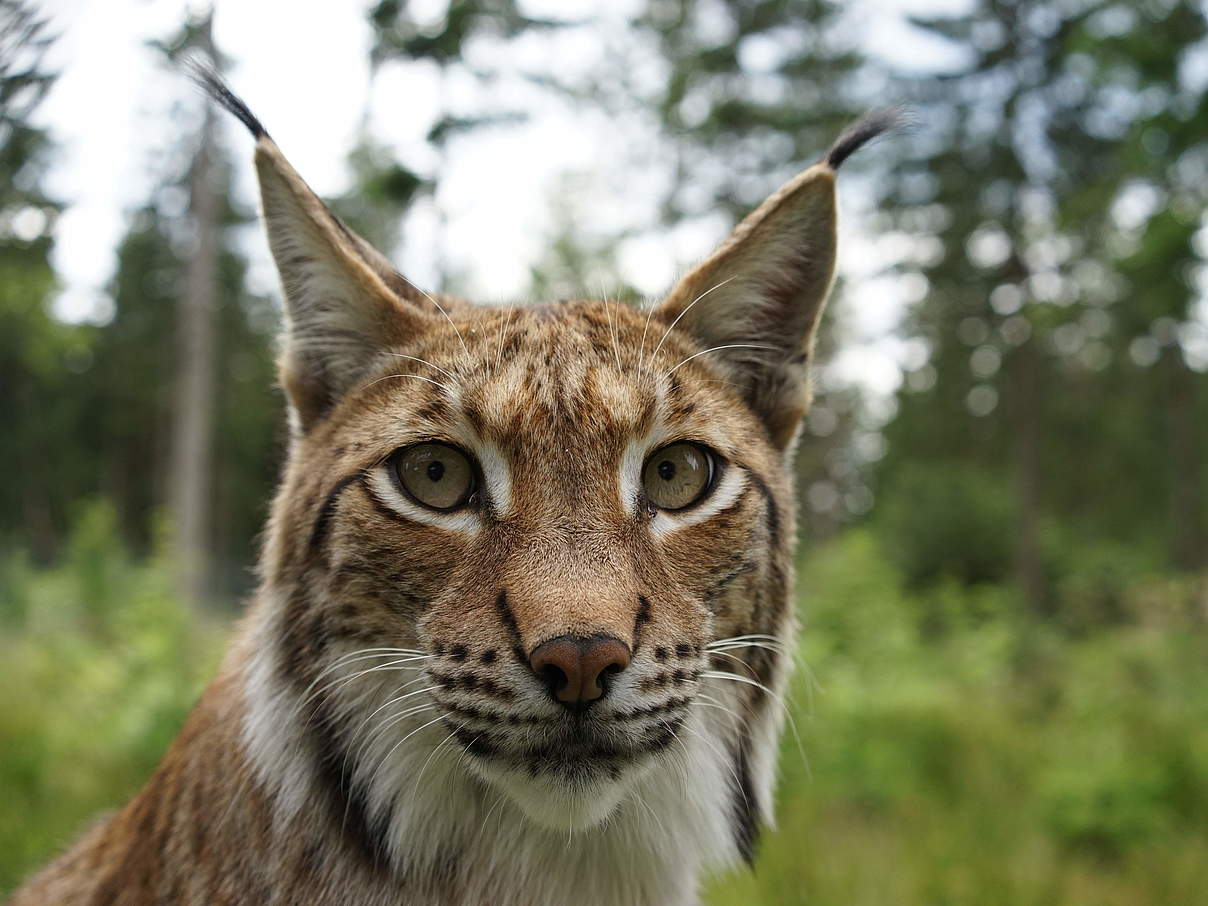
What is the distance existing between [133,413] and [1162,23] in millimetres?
37000

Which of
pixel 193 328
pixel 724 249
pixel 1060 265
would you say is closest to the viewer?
pixel 724 249

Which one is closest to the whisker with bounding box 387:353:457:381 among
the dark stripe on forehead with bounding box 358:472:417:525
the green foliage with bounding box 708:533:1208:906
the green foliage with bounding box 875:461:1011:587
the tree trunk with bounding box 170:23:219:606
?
the dark stripe on forehead with bounding box 358:472:417:525

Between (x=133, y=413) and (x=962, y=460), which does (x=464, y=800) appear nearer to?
(x=962, y=460)

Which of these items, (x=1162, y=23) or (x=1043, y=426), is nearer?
(x=1162, y=23)

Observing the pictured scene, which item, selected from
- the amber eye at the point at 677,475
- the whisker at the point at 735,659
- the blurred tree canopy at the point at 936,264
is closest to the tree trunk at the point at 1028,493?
the blurred tree canopy at the point at 936,264

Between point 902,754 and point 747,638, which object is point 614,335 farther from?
point 902,754

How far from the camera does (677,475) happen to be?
2.31m

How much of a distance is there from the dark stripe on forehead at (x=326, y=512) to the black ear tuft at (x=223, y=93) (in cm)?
84

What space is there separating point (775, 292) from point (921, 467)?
945 inches

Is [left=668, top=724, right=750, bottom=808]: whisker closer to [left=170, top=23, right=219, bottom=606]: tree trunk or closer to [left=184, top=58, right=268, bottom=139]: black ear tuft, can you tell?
[left=184, top=58, right=268, bottom=139]: black ear tuft

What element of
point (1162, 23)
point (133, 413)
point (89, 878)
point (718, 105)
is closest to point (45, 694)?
point (89, 878)

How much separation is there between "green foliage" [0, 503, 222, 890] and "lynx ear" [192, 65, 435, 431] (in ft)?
8.58

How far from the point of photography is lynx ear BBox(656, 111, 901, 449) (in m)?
2.47

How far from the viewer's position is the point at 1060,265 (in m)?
15.6
